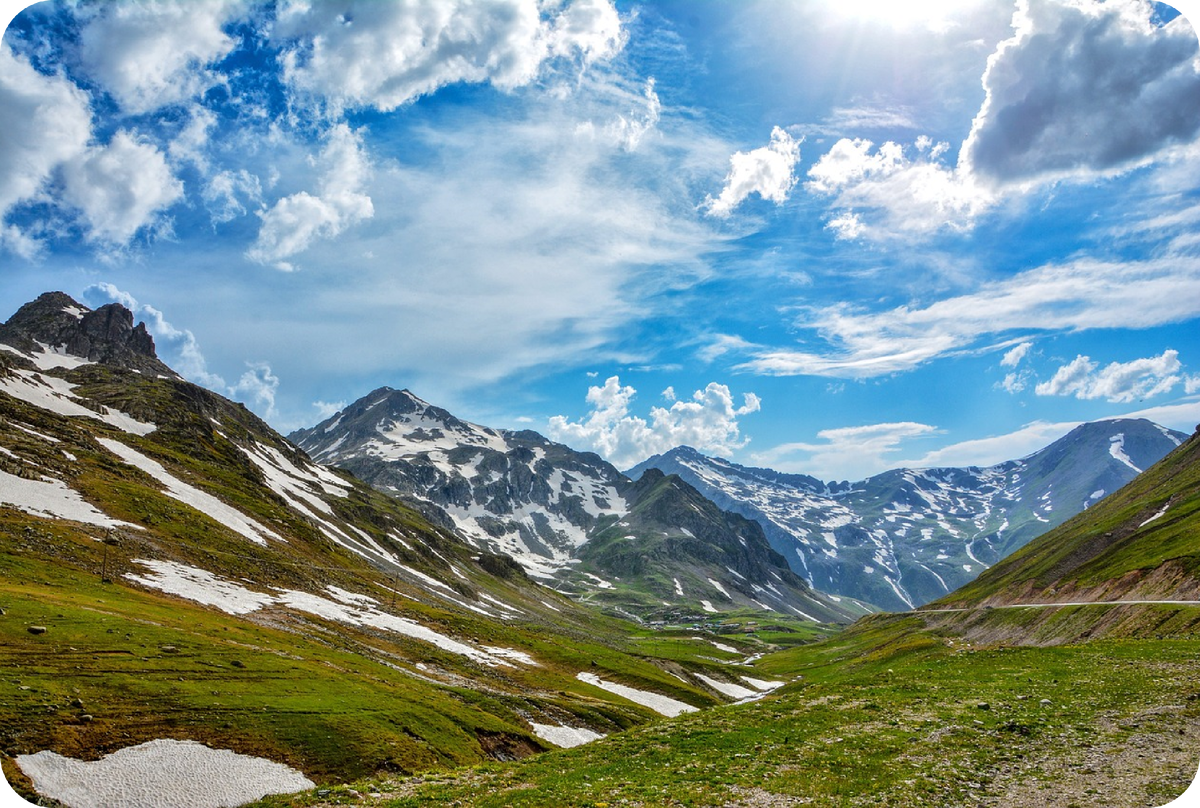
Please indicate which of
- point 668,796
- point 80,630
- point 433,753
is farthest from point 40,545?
point 668,796

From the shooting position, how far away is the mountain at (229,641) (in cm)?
3797

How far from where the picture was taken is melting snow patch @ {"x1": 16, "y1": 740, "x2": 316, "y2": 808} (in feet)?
95.9

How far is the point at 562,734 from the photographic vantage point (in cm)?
6291

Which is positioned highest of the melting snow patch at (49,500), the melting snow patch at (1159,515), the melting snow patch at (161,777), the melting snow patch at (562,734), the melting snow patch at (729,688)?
the melting snow patch at (1159,515)

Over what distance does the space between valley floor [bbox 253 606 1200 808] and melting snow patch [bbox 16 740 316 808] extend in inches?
198

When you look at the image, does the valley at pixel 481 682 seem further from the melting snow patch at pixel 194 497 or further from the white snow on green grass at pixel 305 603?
the melting snow patch at pixel 194 497

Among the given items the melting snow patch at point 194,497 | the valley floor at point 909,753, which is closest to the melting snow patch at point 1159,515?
the valley floor at point 909,753

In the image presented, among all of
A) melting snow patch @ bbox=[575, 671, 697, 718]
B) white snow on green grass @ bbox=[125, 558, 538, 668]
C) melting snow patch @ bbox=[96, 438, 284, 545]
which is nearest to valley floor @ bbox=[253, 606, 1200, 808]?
white snow on green grass @ bbox=[125, 558, 538, 668]

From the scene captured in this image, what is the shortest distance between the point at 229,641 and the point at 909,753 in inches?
2143


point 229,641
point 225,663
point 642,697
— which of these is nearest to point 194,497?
point 229,641

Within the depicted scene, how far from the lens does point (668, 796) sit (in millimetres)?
24922

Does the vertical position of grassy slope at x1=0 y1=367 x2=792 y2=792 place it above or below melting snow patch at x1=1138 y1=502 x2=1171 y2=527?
below

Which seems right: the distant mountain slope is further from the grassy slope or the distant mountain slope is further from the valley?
the grassy slope

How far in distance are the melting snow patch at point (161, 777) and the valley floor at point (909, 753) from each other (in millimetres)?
5041
